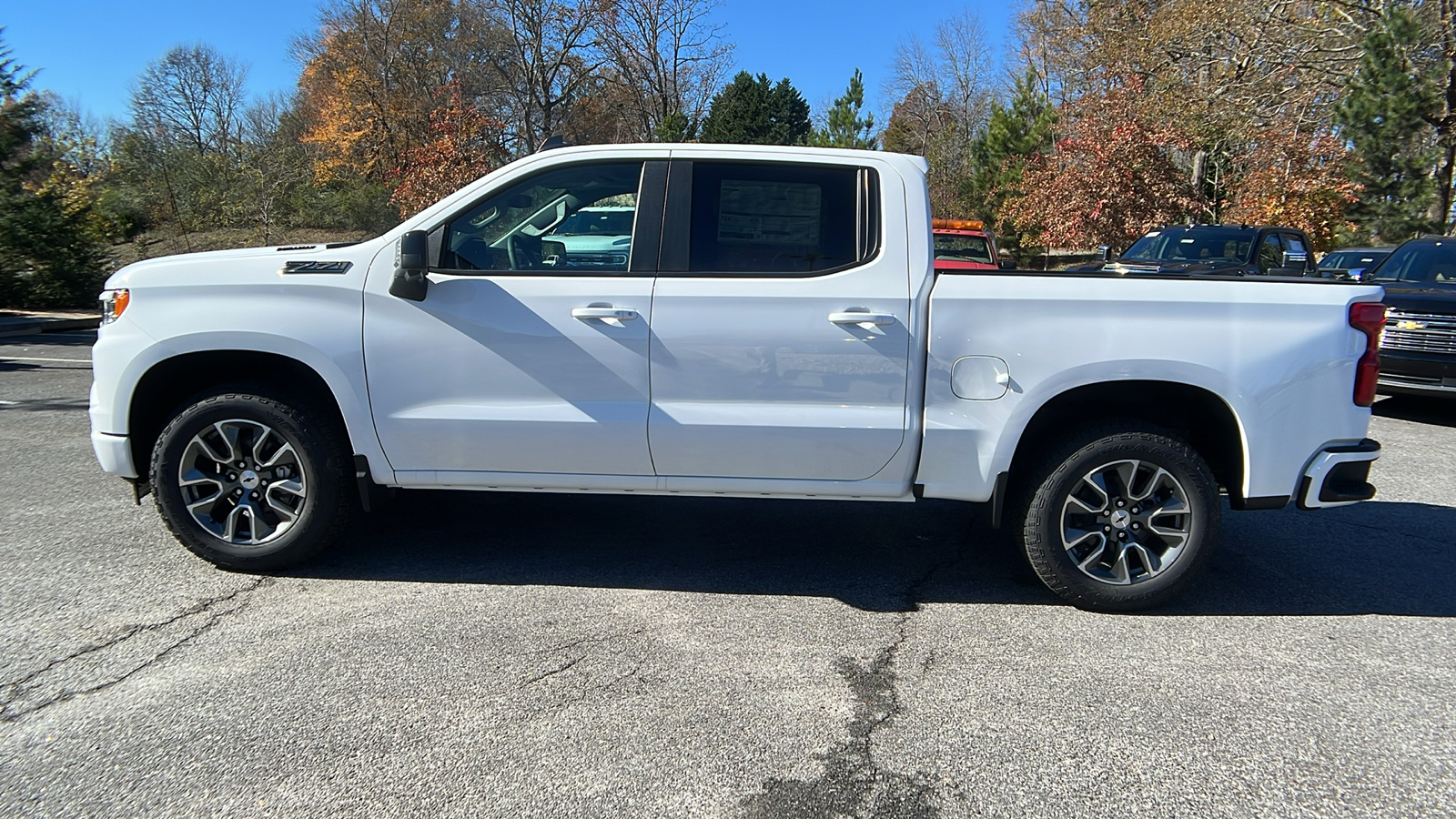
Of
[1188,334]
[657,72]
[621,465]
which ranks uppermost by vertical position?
Result: [657,72]

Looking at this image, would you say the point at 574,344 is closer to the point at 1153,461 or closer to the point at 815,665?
the point at 815,665

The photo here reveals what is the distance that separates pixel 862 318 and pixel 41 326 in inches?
665

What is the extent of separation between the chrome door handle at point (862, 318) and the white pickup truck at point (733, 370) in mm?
12

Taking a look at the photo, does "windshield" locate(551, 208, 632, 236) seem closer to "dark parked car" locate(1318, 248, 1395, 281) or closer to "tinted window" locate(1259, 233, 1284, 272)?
"tinted window" locate(1259, 233, 1284, 272)

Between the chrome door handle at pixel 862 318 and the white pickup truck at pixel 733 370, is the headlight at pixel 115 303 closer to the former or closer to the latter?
the white pickup truck at pixel 733 370

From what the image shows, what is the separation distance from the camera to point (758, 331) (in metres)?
4.04

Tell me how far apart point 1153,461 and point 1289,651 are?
3.05 feet

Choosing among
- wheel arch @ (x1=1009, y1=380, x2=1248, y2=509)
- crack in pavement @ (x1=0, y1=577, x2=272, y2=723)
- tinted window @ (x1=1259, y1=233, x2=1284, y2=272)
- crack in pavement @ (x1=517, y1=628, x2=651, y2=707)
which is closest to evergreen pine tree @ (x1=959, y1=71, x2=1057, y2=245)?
tinted window @ (x1=1259, y1=233, x2=1284, y2=272)

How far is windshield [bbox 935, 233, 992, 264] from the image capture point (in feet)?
39.8

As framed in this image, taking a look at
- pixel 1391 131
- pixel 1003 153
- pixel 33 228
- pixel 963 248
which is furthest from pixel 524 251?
pixel 1003 153

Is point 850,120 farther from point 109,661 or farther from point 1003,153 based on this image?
point 109,661

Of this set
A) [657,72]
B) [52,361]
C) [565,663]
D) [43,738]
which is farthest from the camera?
[657,72]

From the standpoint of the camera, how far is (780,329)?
4035 millimetres

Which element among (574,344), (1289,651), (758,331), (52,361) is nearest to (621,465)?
(574,344)
